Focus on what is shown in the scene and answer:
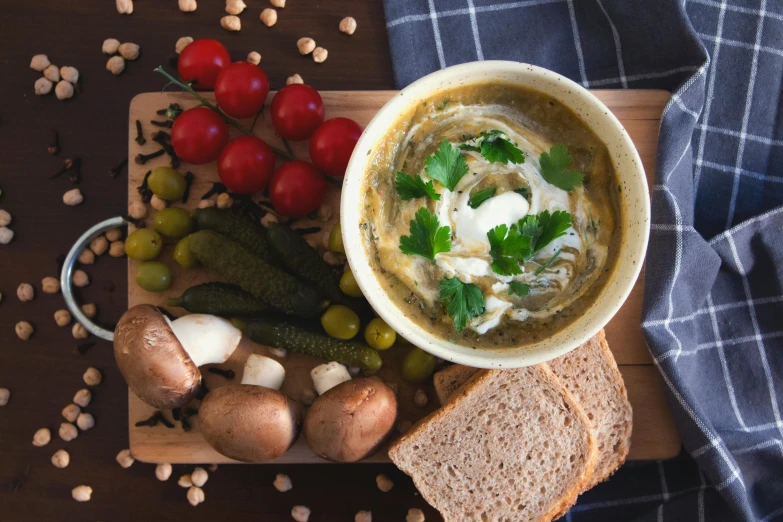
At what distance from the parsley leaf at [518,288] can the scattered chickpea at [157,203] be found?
4.00 ft

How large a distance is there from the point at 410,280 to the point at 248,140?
0.80m

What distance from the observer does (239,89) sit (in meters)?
2.11

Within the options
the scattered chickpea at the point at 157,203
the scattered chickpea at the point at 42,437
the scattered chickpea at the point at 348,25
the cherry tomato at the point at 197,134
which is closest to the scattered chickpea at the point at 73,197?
the scattered chickpea at the point at 157,203

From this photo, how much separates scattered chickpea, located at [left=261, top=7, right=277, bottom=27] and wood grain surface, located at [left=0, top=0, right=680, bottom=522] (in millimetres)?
25

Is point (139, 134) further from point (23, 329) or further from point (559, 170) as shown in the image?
point (559, 170)

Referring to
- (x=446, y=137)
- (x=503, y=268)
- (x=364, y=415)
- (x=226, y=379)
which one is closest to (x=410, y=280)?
(x=503, y=268)

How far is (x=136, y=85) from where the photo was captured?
2.45 m

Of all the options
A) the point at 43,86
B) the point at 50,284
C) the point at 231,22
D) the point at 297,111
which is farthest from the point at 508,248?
the point at 43,86

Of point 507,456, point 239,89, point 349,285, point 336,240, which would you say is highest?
→ point 239,89

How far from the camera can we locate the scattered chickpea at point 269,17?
7.85ft

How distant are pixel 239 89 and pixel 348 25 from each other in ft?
1.70

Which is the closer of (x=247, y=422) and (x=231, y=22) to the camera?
(x=247, y=422)

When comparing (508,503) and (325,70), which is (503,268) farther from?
(325,70)

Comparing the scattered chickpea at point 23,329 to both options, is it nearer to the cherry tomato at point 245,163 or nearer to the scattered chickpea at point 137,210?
the scattered chickpea at point 137,210
